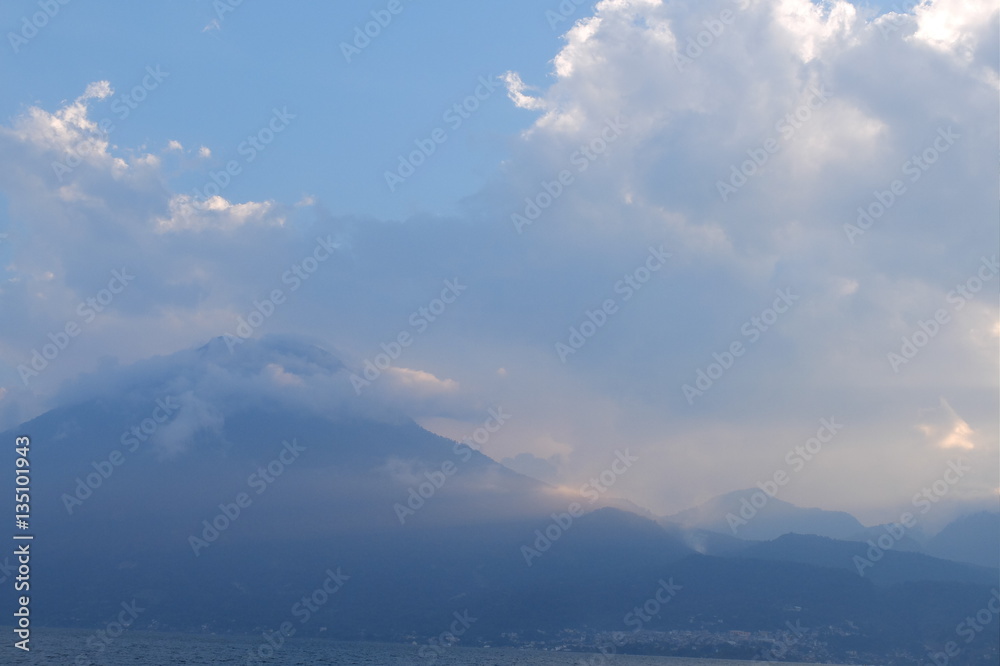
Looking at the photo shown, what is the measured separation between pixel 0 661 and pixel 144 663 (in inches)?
1549

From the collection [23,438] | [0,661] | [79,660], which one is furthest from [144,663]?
[23,438]

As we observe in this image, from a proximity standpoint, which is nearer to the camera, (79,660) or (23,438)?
(23,438)

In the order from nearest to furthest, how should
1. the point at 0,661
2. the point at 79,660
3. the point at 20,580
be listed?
1. the point at 20,580
2. the point at 0,661
3. the point at 79,660

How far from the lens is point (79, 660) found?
191 metres

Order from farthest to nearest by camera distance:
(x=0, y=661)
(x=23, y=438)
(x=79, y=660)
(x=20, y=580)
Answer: (x=79, y=660) → (x=0, y=661) → (x=23, y=438) → (x=20, y=580)

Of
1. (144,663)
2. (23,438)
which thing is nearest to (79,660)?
(144,663)

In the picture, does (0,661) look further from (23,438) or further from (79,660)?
(23,438)

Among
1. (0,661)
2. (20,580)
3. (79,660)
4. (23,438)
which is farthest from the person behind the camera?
(79,660)

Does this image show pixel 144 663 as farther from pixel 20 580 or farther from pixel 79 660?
pixel 20 580

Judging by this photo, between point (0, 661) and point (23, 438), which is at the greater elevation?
point (23, 438)

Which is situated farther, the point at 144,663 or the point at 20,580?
the point at 144,663

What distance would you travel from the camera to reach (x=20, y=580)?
95.0 m

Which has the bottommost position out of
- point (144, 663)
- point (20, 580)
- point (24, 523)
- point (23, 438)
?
point (144, 663)

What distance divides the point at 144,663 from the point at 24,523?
408ft
